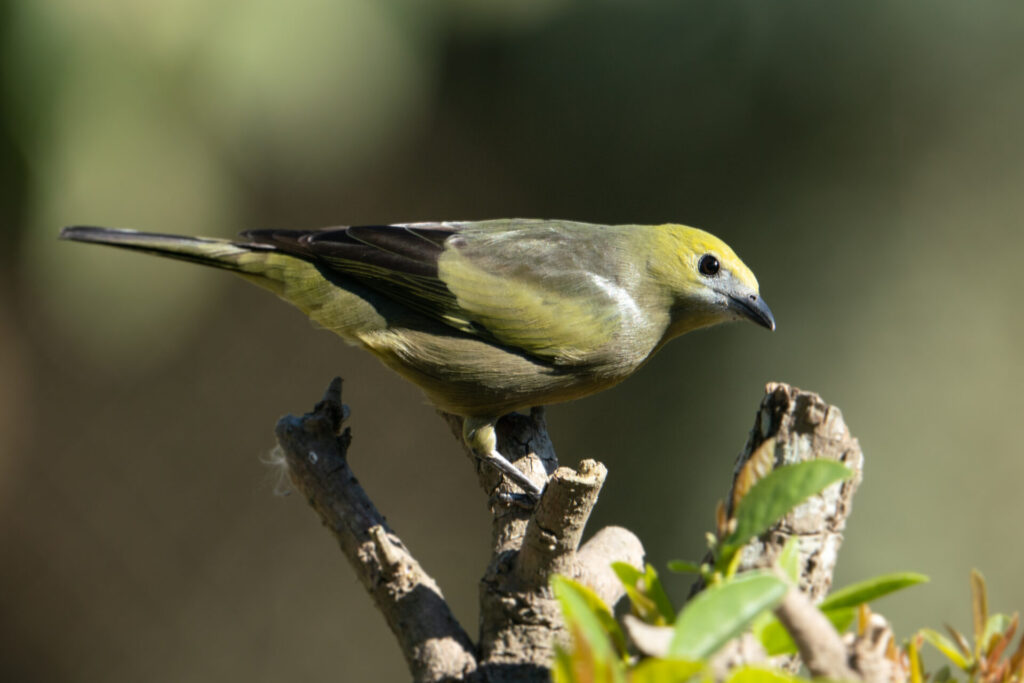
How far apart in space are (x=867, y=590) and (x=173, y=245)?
263cm

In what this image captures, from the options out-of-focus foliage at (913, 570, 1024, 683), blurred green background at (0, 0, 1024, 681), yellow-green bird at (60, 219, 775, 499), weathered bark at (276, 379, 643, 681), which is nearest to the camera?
out-of-focus foliage at (913, 570, 1024, 683)

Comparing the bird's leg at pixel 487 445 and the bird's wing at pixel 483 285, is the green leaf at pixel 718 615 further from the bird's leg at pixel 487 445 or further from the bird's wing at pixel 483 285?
the bird's wing at pixel 483 285

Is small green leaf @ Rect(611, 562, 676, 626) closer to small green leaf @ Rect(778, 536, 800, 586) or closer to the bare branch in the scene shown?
small green leaf @ Rect(778, 536, 800, 586)

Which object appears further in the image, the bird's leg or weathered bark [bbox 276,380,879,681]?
the bird's leg

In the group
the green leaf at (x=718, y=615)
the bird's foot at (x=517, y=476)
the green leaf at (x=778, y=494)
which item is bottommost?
the green leaf at (x=718, y=615)

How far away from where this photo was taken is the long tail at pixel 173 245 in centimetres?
307

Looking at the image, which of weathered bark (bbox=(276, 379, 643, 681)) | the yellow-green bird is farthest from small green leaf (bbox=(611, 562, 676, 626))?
the yellow-green bird

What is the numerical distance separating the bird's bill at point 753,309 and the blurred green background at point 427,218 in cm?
229

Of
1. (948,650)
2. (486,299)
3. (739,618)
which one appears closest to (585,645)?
(739,618)

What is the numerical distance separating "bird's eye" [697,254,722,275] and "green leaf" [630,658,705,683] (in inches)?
101

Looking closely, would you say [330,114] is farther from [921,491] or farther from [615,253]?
[921,491]

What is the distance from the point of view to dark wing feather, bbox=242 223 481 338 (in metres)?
3.39

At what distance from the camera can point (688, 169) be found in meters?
5.99

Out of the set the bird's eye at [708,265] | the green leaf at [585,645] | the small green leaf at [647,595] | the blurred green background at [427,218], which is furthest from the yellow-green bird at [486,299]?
the green leaf at [585,645]
